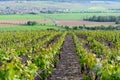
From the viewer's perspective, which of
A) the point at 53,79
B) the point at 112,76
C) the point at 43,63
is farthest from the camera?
the point at 53,79

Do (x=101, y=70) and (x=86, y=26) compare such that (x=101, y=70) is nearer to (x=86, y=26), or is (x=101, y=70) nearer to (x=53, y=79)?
(x=53, y=79)

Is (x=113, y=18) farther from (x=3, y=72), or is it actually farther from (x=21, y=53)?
(x=3, y=72)

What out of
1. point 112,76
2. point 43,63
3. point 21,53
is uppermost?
point 112,76

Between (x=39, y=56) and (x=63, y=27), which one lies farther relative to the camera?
(x=63, y=27)

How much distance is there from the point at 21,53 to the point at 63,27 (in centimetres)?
10217

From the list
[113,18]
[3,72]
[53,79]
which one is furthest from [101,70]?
[113,18]

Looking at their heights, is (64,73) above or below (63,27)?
above

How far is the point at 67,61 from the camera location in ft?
119

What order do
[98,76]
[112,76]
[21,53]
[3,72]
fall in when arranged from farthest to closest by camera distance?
1. [21,53]
2. [98,76]
3. [112,76]
4. [3,72]

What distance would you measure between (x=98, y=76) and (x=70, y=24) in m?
128

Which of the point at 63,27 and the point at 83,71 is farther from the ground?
the point at 83,71

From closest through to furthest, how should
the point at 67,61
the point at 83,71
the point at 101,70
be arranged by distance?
the point at 101,70, the point at 83,71, the point at 67,61

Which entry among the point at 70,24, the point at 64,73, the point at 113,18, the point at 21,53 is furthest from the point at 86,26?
the point at 64,73

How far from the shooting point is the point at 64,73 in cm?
2861
